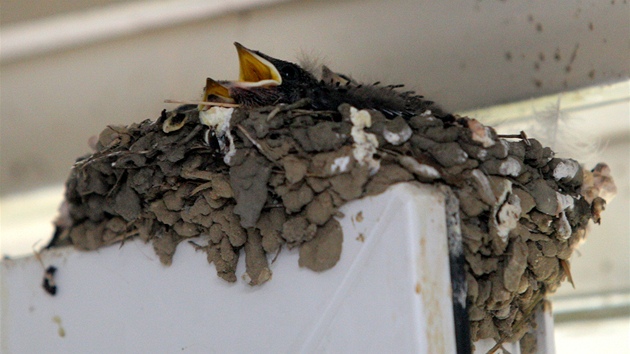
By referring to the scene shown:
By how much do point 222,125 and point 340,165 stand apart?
0.36 metres

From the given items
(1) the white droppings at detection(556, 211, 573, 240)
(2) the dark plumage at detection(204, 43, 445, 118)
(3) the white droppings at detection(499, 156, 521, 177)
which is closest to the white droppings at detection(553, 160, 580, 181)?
(1) the white droppings at detection(556, 211, 573, 240)

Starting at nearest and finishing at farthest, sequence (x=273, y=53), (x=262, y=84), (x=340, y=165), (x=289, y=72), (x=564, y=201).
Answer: (x=340, y=165), (x=564, y=201), (x=262, y=84), (x=289, y=72), (x=273, y=53)

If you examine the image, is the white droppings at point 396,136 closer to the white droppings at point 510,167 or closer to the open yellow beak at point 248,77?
the white droppings at point 510,167

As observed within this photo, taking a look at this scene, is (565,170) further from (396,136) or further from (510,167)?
(396,136)

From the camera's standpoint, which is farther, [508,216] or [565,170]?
[565,170]

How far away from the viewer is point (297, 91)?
2480 mm

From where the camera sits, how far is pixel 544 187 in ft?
7.50

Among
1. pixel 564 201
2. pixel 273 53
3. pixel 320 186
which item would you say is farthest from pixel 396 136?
pixel 273 53

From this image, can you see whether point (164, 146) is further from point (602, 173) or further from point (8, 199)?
point (8, 199)

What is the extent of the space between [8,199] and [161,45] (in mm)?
1172

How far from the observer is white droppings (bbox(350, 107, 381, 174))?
1995 millimetres

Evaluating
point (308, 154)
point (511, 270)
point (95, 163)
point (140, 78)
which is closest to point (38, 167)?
point (140, 78)

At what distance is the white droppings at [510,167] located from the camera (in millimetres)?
2156

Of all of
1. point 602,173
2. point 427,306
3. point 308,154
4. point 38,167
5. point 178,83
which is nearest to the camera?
point 427,306
